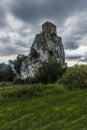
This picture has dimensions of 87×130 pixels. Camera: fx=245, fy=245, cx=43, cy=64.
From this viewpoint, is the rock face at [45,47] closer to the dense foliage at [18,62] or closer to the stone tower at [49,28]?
the stone tower at [49,28]

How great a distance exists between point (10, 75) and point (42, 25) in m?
23.5

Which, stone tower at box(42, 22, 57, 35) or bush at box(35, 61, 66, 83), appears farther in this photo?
stone tower at box(42, 22, 57, 35)

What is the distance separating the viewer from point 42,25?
77.9 metres

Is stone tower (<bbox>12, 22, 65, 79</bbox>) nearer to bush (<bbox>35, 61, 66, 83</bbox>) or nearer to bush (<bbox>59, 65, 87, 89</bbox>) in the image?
bush (<bbox>35, 61, 66, 83</bbox>)

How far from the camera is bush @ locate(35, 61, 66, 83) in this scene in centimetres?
4191

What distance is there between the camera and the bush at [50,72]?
137ft

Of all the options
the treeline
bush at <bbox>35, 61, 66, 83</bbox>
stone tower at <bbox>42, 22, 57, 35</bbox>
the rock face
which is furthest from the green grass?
stone tower at <bbox>42, 22, 57, 35</bbox>

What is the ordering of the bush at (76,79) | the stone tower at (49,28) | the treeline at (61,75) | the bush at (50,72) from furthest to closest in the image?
1. the stone tower at (49,28)
2. the bush at (50,72)
3. the treeline at (61,75)
4. the bush at (76,79)

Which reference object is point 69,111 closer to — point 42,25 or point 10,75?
point 42,25

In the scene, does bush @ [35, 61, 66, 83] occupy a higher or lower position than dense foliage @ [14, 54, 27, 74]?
lower

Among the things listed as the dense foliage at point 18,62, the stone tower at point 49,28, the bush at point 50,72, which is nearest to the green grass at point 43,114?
the bush at point 50,72

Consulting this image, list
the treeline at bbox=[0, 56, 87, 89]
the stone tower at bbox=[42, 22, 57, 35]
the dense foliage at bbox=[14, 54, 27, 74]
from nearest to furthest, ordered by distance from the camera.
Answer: the treeline at bbox=[0, 56, 87, 89]
the stone tower at bbox=[42, 22, 57, 35]
the dense foliage at bbox=[14, 54, 27, 74]

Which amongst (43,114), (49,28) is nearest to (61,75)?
Answer: (43,114)

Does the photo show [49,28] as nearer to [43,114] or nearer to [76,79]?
[76,79]
